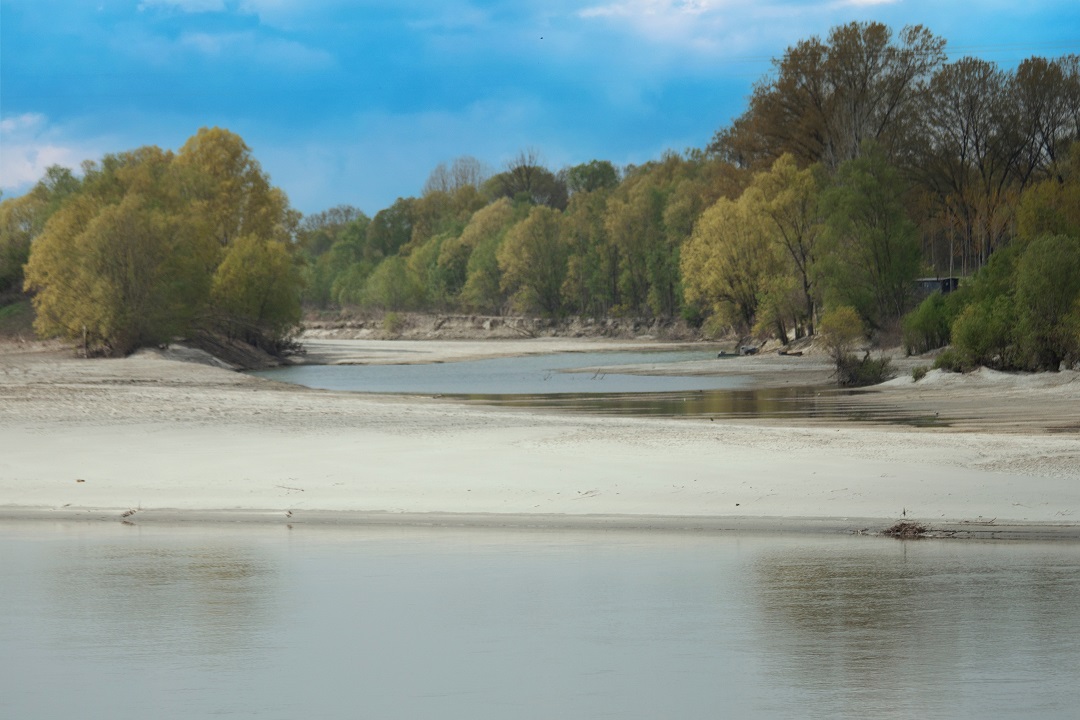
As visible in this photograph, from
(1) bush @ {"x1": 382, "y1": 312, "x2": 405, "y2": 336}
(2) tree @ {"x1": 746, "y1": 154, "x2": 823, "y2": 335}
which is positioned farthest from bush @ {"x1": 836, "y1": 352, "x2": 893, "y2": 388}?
(1) bush @ {"x1": 382, "y1": 312, "x2": 405, "y2": 336}

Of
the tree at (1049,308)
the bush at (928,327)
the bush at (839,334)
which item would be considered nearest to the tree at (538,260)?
the bush at (928,327)

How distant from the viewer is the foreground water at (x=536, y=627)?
648cm

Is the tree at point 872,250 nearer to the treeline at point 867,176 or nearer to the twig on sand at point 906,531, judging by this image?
the treeline at point 867,176

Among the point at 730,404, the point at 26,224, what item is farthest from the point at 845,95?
the point at 26,224

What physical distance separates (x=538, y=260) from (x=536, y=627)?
104312 mm

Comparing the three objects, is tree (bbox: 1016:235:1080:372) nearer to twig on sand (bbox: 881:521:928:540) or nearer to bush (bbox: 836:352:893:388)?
bush (bbox: 836:352:893:388)

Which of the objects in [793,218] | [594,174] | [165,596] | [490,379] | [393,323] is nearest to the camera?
[165,596]

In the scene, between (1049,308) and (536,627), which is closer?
(536,627)

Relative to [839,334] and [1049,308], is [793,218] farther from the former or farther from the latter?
[1049,308]

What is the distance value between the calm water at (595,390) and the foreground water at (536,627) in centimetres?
1244

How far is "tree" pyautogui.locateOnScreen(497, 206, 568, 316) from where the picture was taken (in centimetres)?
11175

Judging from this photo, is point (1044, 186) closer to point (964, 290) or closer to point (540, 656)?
point (964, 290)

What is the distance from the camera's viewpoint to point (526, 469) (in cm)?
1435

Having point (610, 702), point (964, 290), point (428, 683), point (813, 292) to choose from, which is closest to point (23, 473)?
point (428, 683)
